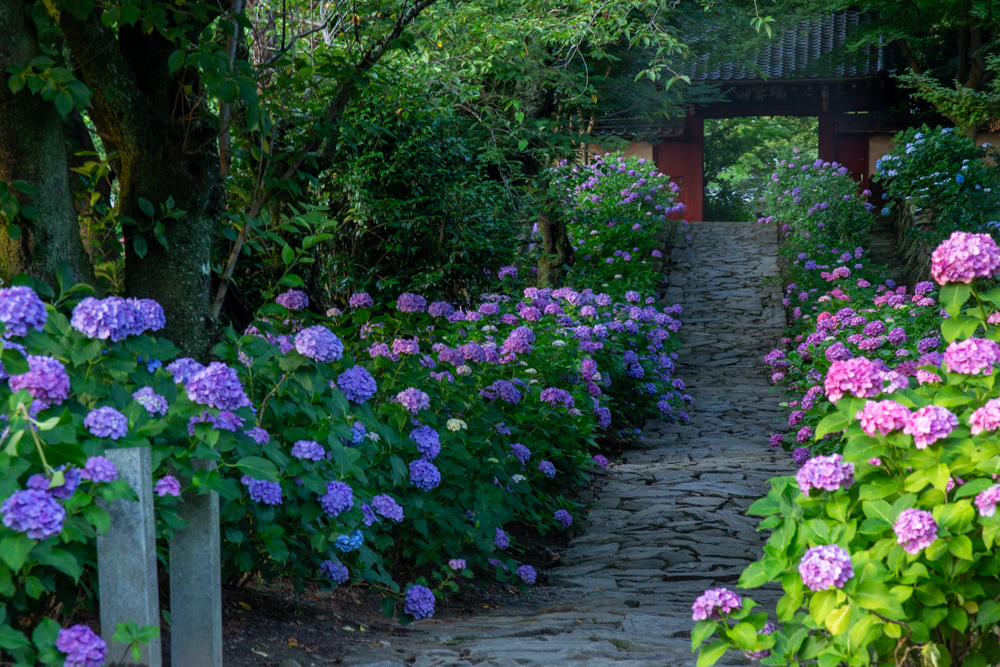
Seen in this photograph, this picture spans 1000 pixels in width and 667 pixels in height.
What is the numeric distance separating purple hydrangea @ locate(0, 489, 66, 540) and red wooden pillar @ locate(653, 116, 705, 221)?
1982 centimetres

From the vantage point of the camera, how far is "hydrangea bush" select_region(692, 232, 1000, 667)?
75.3 inches

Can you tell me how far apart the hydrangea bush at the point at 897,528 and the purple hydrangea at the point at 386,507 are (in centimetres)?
151

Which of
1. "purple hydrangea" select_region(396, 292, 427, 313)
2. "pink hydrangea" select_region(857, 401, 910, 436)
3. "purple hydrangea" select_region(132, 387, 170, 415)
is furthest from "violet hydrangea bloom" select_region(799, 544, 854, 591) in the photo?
"purple hydrangea" select_region(396, 292, 427, 313)

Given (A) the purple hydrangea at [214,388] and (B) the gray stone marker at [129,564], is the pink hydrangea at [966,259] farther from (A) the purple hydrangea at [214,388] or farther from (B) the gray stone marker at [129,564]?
(B) the gray stone marker at [129,564]

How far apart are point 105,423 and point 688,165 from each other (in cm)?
2022

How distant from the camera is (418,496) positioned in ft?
12.0

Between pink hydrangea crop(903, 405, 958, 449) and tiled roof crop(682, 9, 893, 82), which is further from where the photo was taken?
tiled roof crop(682, 9, 893, 82)

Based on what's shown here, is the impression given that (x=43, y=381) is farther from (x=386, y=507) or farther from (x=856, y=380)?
(x=856, y=380)

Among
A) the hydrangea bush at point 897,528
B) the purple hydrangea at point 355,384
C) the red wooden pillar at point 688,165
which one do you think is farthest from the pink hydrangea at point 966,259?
the red wooden pillar at point 688,165

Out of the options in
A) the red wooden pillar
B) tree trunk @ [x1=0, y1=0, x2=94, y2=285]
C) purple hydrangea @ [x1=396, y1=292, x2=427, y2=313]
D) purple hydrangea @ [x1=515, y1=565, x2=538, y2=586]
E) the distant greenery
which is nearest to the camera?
tree trunk @ [x1=0, y1=0, x2=94, y2=285]

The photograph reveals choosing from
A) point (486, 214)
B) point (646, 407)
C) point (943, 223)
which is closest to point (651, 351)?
point (646, 407)

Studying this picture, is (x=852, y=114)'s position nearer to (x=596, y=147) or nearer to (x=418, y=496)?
(x=596, y=147)

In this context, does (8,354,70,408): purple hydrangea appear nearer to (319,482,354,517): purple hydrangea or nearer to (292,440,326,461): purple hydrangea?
(292,440,326,461): purple hydrangea

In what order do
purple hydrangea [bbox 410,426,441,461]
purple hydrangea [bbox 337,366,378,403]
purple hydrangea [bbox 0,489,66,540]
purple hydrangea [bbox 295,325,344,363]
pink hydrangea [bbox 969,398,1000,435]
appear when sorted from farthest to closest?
purple hydrangea [bbox 410,426,441,461]
purple hydrangea [bbox 337,366,378,403]
purple hydrangea [bbox 295,325,344,363]
pink hydrangea [bbox 969,398,1000,435]
purple hydrangea [bbox 0,489,66,540]
